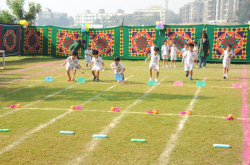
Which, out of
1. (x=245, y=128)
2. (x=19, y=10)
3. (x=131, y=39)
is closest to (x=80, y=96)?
(x=245, y=128)

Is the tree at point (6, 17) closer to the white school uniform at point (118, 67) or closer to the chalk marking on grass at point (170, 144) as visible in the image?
the white school uniform at point (118, 67)

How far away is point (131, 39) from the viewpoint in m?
24.5

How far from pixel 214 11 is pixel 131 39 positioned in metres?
157

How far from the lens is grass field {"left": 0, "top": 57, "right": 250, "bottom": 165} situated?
17.6ft

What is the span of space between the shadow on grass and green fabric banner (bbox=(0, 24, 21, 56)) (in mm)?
13613

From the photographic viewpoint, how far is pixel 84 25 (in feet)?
82.4

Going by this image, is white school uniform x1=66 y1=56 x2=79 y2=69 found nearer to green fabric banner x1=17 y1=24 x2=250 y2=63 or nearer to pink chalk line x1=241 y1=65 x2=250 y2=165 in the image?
pink chalk line x1=241 y1=65 x2=250 y2=165

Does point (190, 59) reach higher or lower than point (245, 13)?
lower

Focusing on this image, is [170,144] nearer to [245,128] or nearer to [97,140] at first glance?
[97,140]

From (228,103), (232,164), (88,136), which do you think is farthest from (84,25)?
(232,164)

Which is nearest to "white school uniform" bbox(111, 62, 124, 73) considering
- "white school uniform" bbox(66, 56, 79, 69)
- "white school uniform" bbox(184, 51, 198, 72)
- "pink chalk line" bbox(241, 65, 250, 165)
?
"white school uniform" bbox(66, 56, 79, 69)

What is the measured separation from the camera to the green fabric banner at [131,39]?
22031mm

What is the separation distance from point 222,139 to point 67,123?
3.31 meters

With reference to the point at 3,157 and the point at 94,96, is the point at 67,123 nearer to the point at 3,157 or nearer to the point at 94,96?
the point at 3,157
